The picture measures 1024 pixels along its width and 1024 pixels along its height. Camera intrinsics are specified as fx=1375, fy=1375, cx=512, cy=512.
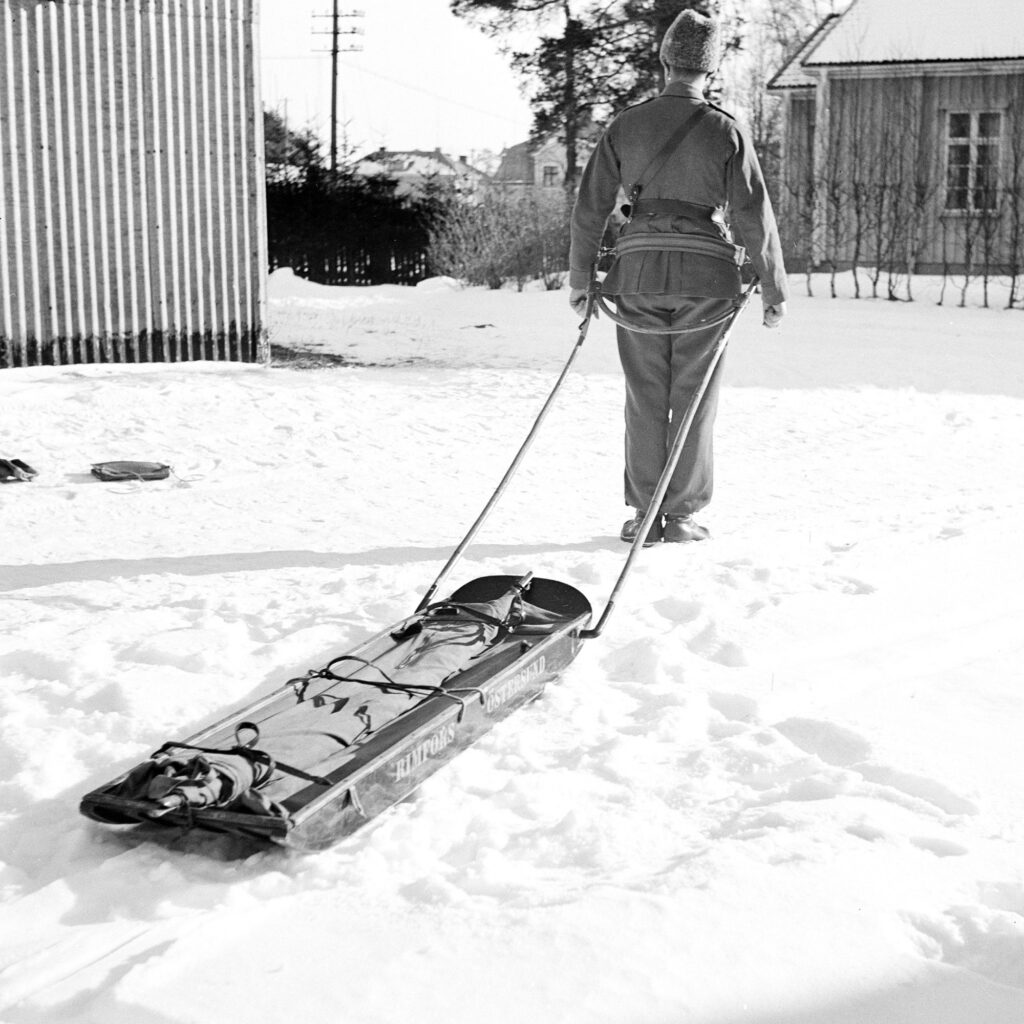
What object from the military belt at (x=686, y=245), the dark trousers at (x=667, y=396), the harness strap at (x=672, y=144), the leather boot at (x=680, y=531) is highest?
the harness strap at (x=672, y=144)

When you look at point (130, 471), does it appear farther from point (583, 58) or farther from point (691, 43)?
point (583, 58)

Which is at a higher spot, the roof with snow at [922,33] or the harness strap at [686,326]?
the roof with snow at [922,33]

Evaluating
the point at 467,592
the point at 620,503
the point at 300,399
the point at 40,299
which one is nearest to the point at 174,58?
the point at 40,299

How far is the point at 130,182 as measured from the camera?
9719 millimetres

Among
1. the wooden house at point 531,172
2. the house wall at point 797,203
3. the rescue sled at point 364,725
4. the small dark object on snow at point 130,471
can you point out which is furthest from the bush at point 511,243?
the rescue sled at point 364,725

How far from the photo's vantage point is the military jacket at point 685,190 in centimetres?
510

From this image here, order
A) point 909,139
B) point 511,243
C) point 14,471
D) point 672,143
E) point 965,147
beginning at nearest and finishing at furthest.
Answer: point 672,143
point 14,471
point 909,139
point 965,147
point 511,243

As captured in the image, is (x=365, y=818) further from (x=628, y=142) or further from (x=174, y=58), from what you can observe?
(x=174, y=58)

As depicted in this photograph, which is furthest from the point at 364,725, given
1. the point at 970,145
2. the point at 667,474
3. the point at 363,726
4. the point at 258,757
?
the point at 970,145

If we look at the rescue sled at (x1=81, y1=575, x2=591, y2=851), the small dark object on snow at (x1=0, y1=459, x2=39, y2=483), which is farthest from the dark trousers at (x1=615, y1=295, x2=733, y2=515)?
the small dark object on snow at (x1=0, y1=459, x2=39, y2=483)

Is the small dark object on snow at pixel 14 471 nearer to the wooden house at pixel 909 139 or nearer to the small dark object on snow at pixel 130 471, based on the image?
the small dark object on snow at pixel 130 471

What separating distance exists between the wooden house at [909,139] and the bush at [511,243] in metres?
3.66

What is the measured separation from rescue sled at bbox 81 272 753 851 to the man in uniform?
1.13m

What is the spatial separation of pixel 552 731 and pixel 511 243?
17945 mm
